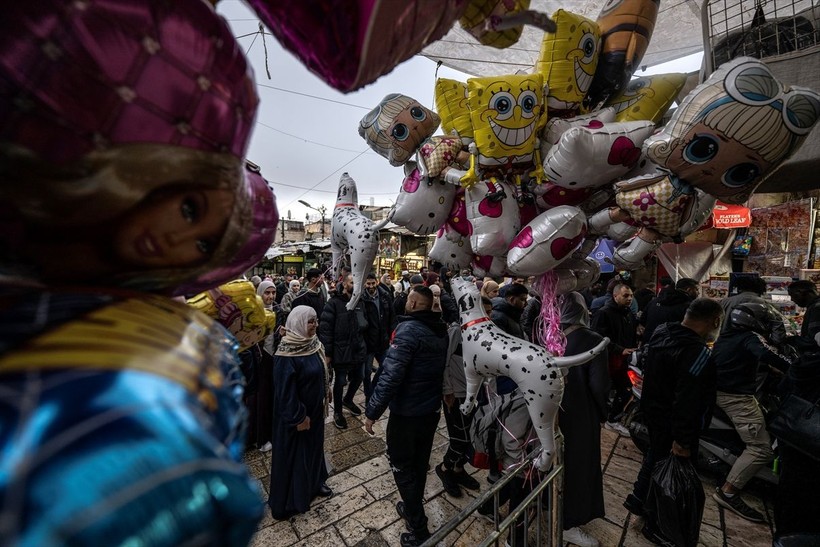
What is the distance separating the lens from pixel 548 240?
6.15 feet

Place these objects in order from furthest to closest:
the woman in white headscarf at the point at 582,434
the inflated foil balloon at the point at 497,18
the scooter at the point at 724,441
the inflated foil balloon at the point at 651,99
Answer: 1. the scooter at the point at 724,441
2. the woman in white headscarf at the point at 582,434
3. the inflated foil balloon at the point at 651,99
4. the inflated foil balloon at the point at 497,18

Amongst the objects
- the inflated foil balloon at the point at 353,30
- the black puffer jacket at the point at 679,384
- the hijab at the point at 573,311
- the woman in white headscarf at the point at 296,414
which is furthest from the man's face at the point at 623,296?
the inflated foil balloon at the point at 353,30

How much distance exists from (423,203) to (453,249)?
15.3 inches

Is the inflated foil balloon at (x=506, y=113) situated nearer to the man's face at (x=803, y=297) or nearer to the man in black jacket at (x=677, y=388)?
the man in black jacket at (x=677, y=388)

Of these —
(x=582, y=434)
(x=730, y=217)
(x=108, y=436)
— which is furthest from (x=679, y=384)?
(x=730, y=217)

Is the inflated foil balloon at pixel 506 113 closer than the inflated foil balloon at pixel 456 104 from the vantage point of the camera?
Yes

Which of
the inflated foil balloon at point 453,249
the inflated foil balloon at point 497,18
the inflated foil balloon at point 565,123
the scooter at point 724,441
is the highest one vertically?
the inflated foil balloon at point 565,123

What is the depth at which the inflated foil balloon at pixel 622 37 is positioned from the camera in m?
1.79

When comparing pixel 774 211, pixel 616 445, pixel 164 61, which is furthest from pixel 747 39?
pixel 164 61

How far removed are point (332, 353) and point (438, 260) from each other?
2151 millimetres

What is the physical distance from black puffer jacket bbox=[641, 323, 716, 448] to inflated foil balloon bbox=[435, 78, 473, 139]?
6.61ft

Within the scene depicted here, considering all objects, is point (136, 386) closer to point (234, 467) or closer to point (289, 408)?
point (234, 467)

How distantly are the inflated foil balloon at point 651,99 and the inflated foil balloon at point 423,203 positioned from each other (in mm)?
1058

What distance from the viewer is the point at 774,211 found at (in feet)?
23.4
